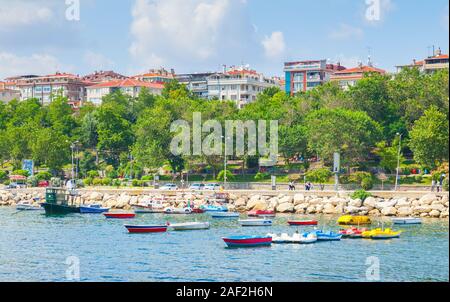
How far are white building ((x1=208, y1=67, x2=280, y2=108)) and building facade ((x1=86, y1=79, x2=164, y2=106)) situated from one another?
9750 mm

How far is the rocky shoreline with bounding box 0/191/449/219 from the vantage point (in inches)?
2638

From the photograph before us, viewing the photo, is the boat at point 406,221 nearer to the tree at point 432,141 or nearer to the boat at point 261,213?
the boat at point 261,213

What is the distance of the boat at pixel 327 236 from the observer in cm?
5159

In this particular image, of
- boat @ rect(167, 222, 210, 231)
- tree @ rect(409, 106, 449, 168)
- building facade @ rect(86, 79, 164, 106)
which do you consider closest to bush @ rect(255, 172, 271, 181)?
tree @ rect(409, 106, 449, 168)

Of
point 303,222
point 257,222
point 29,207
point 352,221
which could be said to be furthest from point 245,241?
point 29,207

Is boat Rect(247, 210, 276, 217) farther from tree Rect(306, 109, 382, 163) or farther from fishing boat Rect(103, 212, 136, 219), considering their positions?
tree Rect(306, 109, 382, 163)

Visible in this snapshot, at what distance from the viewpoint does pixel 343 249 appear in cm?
4794

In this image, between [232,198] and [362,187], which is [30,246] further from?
[362,187]

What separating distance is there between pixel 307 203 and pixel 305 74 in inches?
2514

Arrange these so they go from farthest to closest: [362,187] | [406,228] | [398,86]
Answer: [398,86]
[362,187]
[406,228]

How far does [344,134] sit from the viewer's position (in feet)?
262

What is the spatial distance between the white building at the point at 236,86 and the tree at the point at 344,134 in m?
56.0
